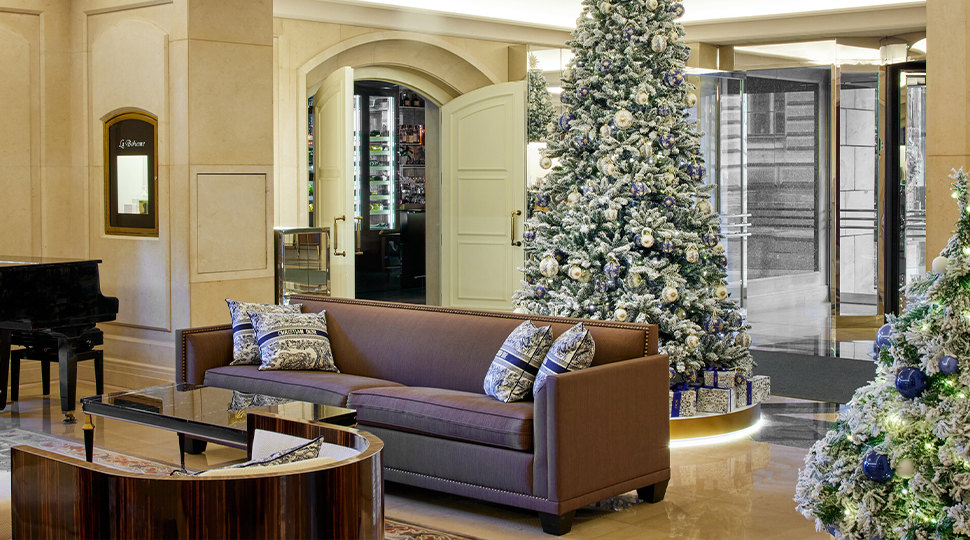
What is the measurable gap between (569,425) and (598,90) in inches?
96.7

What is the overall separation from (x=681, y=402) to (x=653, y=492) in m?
1.20

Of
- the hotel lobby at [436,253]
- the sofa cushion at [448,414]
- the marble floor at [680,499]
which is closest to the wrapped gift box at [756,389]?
the hotel lobby at [436,253]

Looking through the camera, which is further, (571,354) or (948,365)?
(571,354)

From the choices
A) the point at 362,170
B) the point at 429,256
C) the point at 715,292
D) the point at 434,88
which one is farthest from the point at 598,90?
the point at 362,170

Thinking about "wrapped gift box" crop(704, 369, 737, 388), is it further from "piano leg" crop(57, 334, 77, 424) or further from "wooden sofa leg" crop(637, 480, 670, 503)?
"piano leg" crop(57, 334, 77, 424)

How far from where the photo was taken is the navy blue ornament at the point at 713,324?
18.8 feet

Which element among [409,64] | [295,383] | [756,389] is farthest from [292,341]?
[409,64]

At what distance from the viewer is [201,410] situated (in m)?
4.44

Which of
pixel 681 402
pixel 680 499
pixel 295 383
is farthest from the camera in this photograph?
pixel 681 402

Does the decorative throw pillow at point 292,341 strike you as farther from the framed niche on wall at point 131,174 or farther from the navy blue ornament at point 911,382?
the navy blue ornament at point 911,382

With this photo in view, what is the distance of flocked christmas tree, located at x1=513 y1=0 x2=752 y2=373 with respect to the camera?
5.62 m

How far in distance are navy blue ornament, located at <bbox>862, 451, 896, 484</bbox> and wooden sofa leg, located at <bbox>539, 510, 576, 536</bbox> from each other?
4.00 ft

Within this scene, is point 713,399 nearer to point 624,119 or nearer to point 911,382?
point 624,119

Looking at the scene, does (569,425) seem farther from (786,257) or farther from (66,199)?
(786,257)
